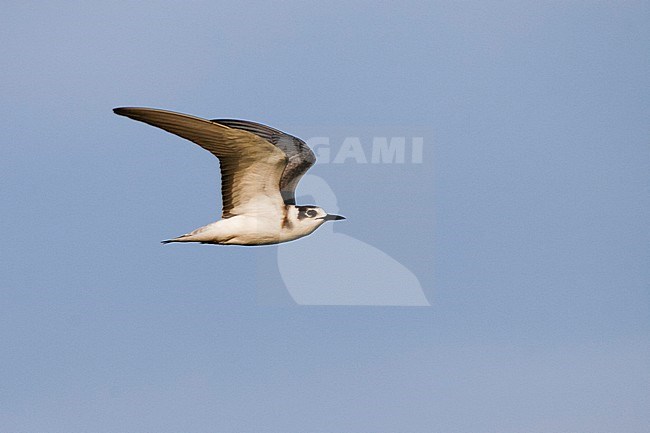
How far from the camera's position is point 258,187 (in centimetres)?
1730

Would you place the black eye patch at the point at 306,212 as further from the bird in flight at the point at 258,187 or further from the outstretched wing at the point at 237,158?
the outstretched wing at the point at 237,158

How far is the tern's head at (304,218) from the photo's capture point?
17.4m

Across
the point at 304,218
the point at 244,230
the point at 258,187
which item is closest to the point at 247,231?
the point at 244,230

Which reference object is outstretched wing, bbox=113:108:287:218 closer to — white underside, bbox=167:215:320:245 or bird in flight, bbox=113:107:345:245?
bird in flight, bbox=113:107:345:245

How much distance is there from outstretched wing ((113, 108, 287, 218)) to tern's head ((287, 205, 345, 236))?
16cm

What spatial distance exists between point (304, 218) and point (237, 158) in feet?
4.33

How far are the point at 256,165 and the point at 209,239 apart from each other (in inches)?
46.9

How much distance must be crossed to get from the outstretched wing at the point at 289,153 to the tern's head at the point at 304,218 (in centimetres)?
24

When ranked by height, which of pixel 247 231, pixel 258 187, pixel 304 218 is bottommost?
pixel 247 231

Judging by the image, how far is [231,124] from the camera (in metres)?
17.7

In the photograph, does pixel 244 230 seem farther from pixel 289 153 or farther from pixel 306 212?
pixel 289 153

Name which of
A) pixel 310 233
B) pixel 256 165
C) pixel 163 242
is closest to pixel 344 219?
pixel 310 233

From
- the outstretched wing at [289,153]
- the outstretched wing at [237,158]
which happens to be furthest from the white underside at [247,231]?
the outstretched wing at [289,153]

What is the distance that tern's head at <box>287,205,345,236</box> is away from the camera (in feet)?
57.2
